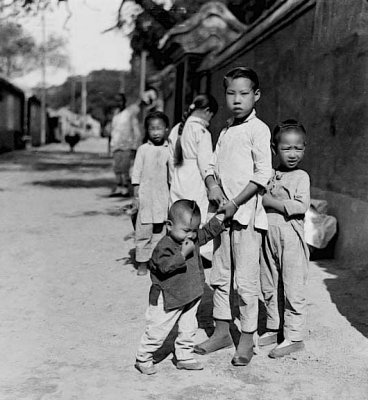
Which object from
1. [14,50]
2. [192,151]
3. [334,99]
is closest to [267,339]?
[192,151]

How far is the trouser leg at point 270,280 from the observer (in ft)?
13.2

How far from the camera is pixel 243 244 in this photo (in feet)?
12.7

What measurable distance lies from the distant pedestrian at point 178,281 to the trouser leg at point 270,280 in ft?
1.44

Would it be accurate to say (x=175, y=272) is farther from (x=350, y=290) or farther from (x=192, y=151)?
(x=350, y=290)

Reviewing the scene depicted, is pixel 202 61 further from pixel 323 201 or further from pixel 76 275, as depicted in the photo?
pixel 76 275

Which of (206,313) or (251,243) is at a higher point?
(251,243)

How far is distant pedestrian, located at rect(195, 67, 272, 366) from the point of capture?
381 cm

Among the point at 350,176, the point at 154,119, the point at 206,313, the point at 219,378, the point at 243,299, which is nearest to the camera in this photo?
the point at 219,378

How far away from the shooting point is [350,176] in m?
6.37

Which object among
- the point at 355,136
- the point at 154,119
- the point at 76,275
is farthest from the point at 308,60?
the point at 76,275

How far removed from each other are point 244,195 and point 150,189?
7.88 feet

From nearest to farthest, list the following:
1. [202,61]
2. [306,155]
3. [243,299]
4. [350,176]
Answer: [243,299] < [350,176] < [306,155] < [202,61]

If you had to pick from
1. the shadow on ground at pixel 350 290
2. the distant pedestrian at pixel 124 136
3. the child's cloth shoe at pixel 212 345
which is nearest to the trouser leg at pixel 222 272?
the child's cloth shoe at pixel 212 345

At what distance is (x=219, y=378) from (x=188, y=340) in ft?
0.90
